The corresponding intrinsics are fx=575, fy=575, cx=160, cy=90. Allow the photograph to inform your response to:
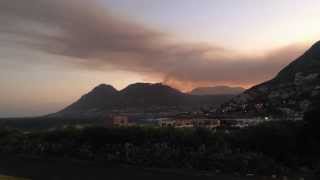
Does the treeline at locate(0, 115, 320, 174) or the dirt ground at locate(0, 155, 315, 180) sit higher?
the treeline at locate(0, 115, 320, 174)

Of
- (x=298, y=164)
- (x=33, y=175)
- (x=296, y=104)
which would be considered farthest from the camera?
(x=296, y=104)

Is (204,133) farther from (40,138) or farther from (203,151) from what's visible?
(40,138)

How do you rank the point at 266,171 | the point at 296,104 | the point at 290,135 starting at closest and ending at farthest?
the point at 266,171, the point at 290,135, the point at 296,104

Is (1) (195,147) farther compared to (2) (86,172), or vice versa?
(1) (195,147)

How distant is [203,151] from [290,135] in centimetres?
1403

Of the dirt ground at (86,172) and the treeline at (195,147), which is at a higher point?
the treeline at (195,147)

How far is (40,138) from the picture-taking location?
10506cm

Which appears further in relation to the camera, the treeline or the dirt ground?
the treeline

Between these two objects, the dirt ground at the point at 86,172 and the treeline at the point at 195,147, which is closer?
the dirt ground at the point at 86,172

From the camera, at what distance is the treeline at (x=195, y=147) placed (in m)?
77.9

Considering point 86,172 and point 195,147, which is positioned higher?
point 195,147

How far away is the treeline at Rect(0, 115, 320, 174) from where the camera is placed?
77938mm

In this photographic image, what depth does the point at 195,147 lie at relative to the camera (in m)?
87.6

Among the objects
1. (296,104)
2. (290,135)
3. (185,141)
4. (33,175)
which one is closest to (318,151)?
(290,135)
